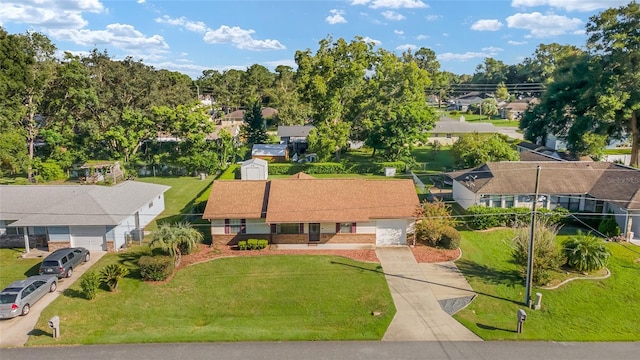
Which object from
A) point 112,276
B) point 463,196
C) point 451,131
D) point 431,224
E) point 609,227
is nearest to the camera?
point 112,276

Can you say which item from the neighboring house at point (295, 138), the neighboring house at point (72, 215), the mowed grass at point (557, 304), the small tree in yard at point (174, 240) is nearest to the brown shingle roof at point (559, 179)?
the mowed grass at point (557, 304)

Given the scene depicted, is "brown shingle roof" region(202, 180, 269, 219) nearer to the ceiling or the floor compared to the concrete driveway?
nearer to the ceiling

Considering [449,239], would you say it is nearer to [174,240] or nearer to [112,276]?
[174,240]

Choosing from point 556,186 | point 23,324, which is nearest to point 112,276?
point 23,324

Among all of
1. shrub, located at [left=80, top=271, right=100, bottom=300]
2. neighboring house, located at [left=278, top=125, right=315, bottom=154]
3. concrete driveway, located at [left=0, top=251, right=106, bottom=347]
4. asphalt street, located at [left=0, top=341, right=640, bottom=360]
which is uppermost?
neighboring house, located at [left=278, top=125, right=315, bottom=154]

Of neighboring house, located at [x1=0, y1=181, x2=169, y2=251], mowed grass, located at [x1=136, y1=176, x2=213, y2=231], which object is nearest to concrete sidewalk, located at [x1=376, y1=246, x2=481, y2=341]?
mowed grass, located at [x1=136, y1=176, x2=213, y2=231]

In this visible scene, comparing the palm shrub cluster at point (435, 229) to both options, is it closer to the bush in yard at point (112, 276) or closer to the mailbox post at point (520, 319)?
the mailbox post at point (520, 319)

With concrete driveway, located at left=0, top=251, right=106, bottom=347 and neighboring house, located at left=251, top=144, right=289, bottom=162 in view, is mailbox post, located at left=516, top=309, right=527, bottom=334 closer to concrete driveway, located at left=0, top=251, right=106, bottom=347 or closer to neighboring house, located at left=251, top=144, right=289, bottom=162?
concrete driveway, located at left=0, top=251, right=106, bottom=347

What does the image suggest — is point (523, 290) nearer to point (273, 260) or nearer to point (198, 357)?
point (273, 260)
